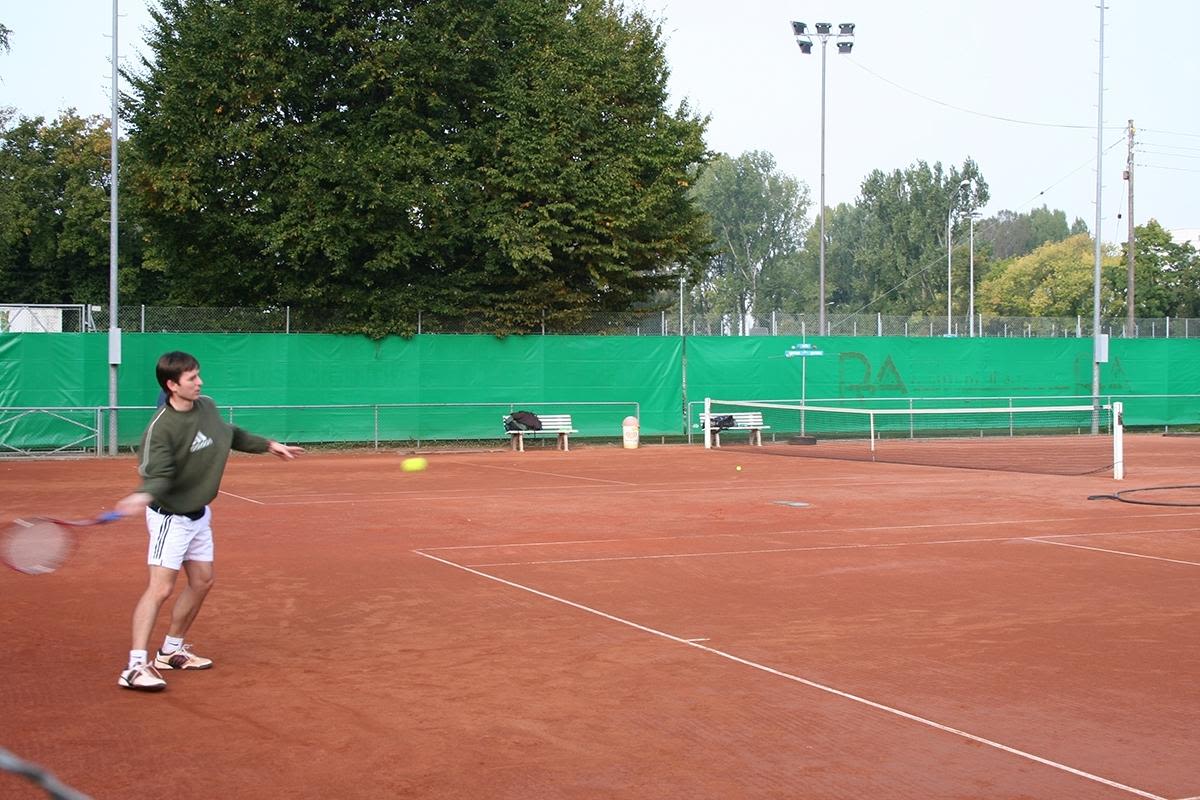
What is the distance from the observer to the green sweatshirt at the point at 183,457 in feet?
22.3

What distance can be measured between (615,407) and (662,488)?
33.8 ft

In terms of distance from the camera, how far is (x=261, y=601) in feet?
30.9

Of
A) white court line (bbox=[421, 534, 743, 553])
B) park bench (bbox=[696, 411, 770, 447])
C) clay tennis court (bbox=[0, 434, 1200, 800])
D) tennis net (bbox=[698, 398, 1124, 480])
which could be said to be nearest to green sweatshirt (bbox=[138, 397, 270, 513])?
clay tennis court (bbox=[0, 434, 1200, 800])

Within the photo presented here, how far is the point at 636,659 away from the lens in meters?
7.52

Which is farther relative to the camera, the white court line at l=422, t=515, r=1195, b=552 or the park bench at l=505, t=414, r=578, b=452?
the park bench at l=505, t=414, r=578, b=452

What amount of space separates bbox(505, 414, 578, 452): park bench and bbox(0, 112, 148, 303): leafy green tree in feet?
75.2

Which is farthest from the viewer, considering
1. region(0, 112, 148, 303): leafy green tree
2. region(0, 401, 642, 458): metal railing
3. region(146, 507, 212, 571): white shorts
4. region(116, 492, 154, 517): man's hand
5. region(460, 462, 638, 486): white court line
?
region(0, 112, 148, 303): leafy green tree

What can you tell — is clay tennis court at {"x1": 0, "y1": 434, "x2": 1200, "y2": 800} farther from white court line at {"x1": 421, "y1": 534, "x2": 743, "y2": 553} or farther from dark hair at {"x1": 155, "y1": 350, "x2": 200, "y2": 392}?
dark hair at {"x1": 155, "y1": 350, "x2": 200, "y2": 392}

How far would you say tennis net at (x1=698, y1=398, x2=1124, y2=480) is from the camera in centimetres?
A: 2502

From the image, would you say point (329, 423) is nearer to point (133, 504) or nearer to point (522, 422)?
point (522, 422)

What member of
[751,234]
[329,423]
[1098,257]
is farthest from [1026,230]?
[329,423]

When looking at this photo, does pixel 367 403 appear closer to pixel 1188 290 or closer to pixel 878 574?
pixel 878 574

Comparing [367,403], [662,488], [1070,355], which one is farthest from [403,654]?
[1070,355]

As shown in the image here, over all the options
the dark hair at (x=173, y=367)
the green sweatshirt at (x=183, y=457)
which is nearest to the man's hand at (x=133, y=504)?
the green sweatshirt at (x=183, y=457)
